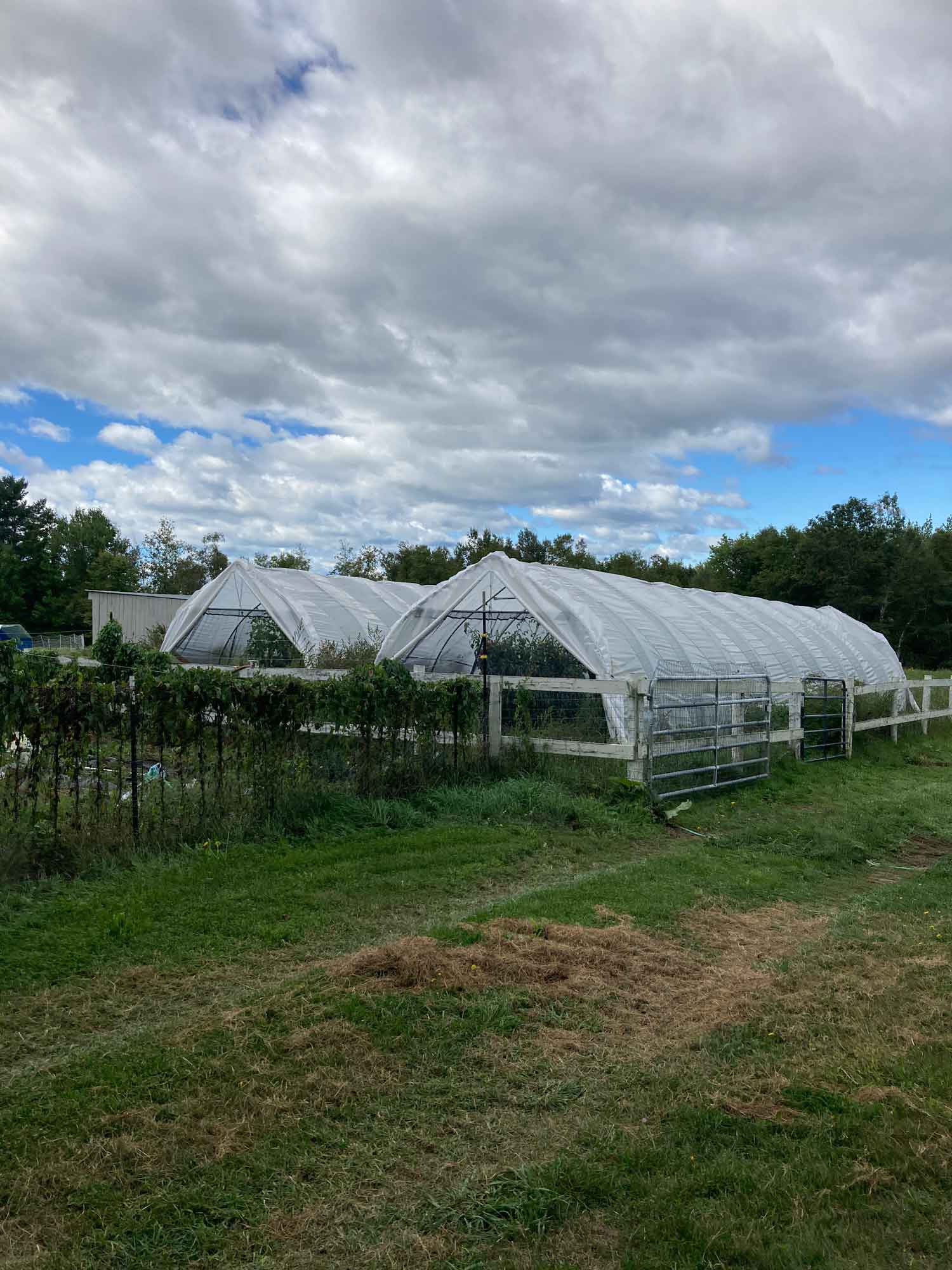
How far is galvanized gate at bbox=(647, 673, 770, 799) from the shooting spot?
11250 millimetres

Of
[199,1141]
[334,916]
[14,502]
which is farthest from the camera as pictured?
[14,502]

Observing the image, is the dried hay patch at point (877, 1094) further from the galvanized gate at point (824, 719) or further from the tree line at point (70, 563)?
the tree line at point (70, 563)

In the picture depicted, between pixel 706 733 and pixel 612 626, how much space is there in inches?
82.1

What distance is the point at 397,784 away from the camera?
974cm

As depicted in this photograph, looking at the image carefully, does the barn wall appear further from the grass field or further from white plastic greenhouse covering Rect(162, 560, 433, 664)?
the grass field

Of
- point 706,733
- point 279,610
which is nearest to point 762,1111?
point 706,733

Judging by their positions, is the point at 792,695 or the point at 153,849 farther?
the point at 792,695

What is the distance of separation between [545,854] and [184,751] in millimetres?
3227

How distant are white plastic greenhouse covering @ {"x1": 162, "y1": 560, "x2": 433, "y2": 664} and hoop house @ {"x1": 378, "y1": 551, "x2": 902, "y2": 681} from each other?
10.1 ft

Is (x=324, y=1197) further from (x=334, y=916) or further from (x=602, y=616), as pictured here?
(x=602, y=616)

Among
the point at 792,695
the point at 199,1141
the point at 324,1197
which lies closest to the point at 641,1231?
the point at 324,1197

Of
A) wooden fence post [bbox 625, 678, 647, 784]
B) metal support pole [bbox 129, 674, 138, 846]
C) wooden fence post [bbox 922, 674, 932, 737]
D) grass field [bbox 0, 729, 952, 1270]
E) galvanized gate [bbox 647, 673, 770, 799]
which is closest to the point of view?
grass field [bbox 0, 729, 952, 1270]

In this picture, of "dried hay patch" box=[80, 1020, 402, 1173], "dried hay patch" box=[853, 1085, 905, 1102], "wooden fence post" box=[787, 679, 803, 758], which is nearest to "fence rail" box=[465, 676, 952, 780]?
"wooden fence post" box=[787, 679, 803, 758]

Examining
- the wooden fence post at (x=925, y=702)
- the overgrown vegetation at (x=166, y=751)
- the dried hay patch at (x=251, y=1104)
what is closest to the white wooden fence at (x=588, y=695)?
the overgrown vegetation at (x=166, y=751)
